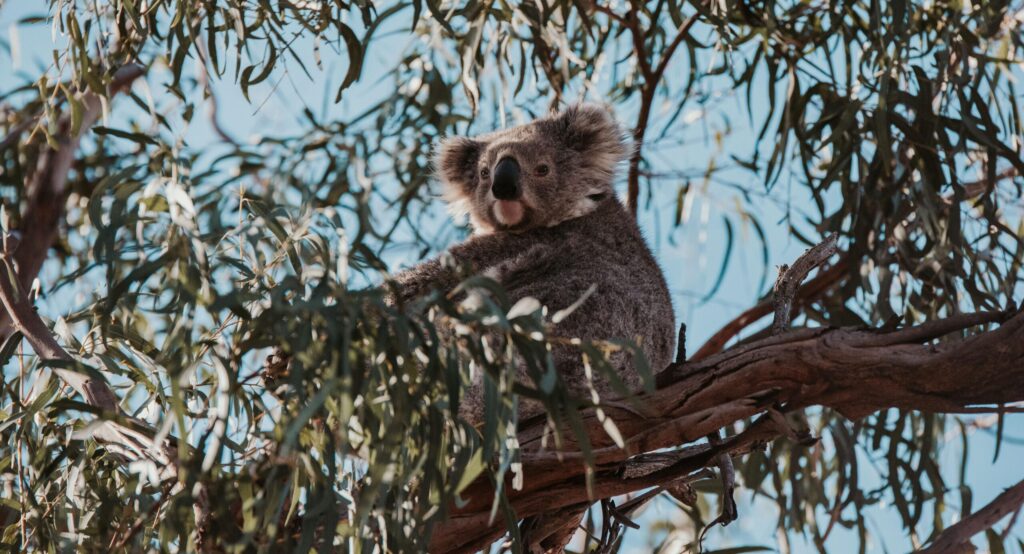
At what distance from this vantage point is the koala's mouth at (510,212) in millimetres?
3484

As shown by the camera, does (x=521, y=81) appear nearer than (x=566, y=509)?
No

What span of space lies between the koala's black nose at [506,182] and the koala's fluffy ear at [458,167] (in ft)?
1.35

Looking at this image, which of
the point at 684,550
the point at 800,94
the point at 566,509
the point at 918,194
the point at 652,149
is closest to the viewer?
the point at 566,509

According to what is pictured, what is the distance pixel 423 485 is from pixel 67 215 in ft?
12.0

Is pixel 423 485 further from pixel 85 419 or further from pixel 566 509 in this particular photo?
pixel 85 419

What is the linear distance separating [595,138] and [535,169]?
0.95 ft

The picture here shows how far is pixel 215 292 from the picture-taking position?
1813 mm

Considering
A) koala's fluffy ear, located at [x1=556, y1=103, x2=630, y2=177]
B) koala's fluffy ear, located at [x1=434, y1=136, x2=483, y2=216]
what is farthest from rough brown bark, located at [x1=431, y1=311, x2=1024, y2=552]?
koala's fluffy ear, located at [x1=434, y1=136, x2=483, y2=216]

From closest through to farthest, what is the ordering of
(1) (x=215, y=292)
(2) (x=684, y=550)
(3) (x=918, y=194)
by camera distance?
1. (1) (x=215, y=292)
2. (2) (x=684, y=550)
3. (3) (x=918, y=194)

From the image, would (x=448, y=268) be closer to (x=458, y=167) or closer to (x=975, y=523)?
(x=458, y=167)

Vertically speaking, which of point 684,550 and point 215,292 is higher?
point 215,292

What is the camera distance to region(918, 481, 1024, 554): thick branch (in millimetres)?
1992

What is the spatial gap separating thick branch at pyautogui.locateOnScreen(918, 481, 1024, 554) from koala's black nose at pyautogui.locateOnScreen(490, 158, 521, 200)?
1711 millimetres

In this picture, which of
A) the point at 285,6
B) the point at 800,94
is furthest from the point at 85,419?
the point at 800,94
